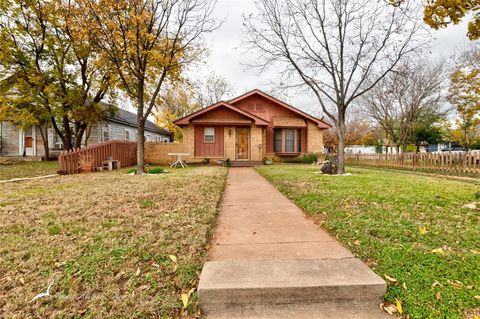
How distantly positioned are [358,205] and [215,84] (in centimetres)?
3544

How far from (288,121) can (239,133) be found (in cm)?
414

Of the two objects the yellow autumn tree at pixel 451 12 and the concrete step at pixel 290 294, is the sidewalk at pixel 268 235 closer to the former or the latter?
the concrete step at pixel 290 294

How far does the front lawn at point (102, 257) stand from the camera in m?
1.89

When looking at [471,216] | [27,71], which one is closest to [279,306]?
[471,216]

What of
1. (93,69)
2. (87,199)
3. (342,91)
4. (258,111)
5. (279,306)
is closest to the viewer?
(279,306)

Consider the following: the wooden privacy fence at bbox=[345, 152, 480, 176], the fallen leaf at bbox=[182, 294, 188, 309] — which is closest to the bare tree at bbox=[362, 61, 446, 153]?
the wooden privacy fence at bbox=[345, 152, 480, 176]

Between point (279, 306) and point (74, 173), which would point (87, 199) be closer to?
point (279, 306)

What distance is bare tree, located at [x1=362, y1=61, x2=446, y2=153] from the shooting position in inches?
797

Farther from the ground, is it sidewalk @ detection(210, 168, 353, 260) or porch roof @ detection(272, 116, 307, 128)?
porch roof @ detection(272, 116, 307, 128)

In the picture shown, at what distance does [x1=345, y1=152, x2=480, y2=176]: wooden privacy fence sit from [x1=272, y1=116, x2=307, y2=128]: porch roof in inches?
256

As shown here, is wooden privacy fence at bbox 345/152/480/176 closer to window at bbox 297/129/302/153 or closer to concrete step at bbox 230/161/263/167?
window at bbox 297/129/302/153

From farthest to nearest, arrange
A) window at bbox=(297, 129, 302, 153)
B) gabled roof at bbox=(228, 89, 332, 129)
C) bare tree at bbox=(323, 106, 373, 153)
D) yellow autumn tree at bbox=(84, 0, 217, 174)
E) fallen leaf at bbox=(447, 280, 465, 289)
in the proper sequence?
bare tree at bbox=(323, 106, 373, 153) → window at bbox=(297, 129, 302, 153) → gabled roof at bbox=(228, 89, 332, 129) → yellow autumn tree at bbox=(84, 0, 217, 174) → fallen leaf at bbox=(447, 280, 465, 289)

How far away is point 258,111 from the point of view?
18531mm

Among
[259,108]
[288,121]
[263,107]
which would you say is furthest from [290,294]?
[263,107]
